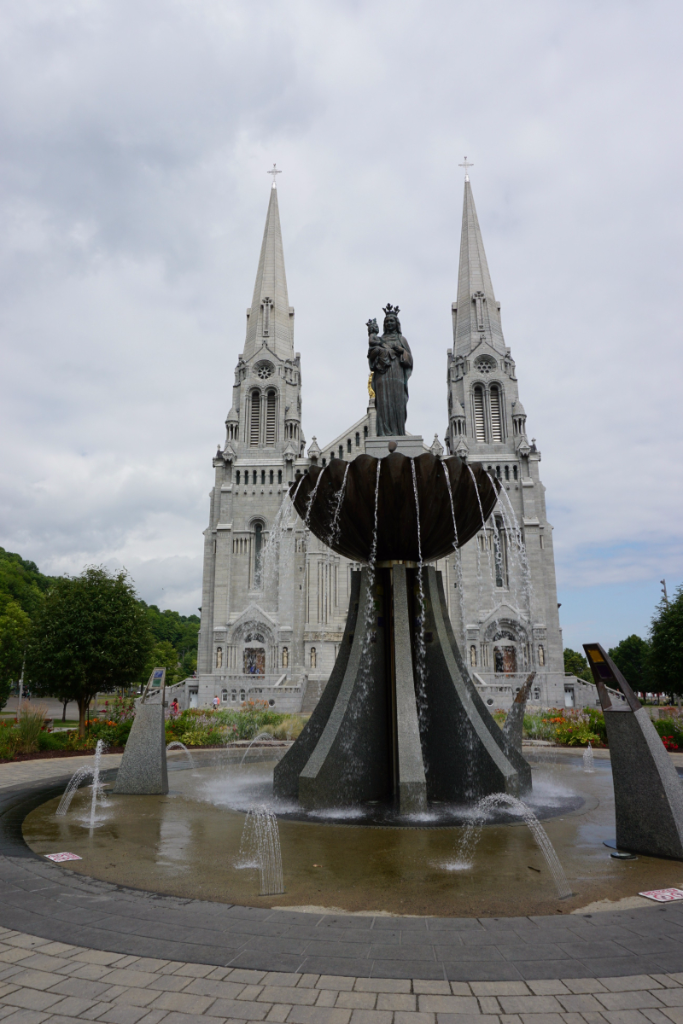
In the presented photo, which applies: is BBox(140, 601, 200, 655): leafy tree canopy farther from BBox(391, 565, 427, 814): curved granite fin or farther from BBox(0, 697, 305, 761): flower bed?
BBox(391, 565, 427, 814): curved granite fin

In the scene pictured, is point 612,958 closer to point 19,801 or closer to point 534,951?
point 534,951

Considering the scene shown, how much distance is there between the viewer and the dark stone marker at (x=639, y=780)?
229 inches

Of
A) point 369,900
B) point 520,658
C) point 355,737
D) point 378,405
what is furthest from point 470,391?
point 369,900

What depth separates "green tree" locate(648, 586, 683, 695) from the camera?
28.6 meters

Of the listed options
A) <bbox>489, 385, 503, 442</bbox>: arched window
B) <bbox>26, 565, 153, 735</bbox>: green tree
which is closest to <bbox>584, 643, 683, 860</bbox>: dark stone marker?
<bbox>26, 565, 153, 735</bbox>: green tree

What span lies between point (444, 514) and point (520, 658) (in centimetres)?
3596

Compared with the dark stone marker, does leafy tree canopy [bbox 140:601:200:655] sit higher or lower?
higher

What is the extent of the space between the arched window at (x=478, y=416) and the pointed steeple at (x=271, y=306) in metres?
15.3

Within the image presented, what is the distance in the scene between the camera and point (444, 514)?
909 cm

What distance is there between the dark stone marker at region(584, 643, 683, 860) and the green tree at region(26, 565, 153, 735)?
14443 millimetres

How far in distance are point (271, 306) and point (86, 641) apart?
4041 centimetres

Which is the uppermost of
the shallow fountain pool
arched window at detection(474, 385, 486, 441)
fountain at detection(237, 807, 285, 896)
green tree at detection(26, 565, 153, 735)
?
arched window at detection(474, 385, 486, 441)

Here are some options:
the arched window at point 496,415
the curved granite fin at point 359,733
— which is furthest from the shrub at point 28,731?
the arched window at point 496,415

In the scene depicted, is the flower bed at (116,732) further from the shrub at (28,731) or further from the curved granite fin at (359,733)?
the curved granite fin at (359,733)
